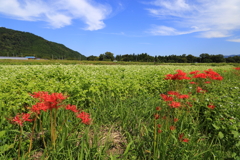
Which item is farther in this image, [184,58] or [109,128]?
[184,58]

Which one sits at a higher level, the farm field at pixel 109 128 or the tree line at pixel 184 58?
the tree line at pixel 184 58

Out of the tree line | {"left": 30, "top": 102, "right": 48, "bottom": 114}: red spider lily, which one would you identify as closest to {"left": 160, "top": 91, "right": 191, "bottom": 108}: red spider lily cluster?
{"left": 30, "top": 102, "right": 48, "bottom": 114}: red spider lily

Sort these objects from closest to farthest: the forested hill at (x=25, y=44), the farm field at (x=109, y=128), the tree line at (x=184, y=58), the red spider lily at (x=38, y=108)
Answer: the red spider lily at (x=38, y=108)
the farm field at (x=109, y=128)
the tree line at (x=184, y=58)
the forested hill at (x=25, y=44)

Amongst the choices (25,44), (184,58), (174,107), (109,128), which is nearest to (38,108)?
(109,128)

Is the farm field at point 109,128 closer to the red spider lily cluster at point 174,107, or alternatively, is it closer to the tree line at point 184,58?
the red spider lily cluster at point 174,107

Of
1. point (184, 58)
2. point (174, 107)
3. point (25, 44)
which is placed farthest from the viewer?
point (25, 44)

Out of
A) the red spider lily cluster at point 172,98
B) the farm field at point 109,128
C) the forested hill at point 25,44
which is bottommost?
the farm field at point 109,128

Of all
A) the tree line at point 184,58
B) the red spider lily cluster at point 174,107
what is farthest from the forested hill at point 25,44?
the red spider lily cluster at point 174,107

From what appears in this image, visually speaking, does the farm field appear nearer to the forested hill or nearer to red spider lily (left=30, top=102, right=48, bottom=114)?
red spider lily (left=30, top=102, right=48, bottom=114)

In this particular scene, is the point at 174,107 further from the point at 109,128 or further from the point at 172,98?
the point at 109,128

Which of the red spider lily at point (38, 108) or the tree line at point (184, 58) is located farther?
the tree line at point (184, 58)

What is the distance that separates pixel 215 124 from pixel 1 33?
175319 mm

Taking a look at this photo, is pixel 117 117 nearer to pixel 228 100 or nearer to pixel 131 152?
pixel 131 152

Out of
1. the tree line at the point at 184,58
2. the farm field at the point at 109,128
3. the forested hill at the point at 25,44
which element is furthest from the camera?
the forested hill at the point at 25,44
